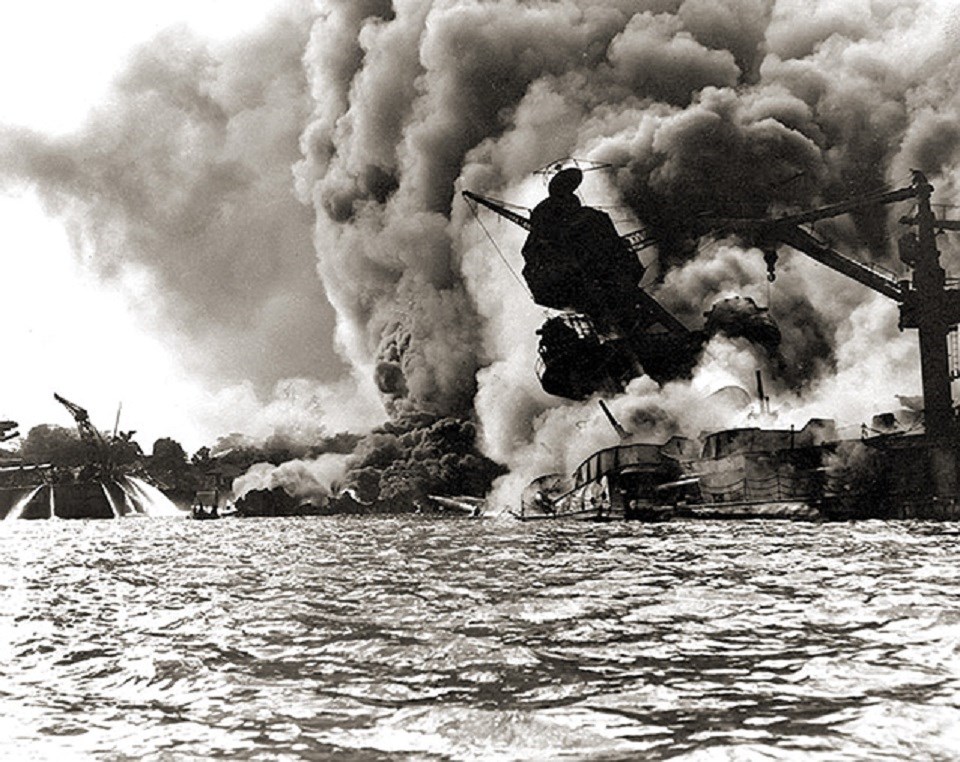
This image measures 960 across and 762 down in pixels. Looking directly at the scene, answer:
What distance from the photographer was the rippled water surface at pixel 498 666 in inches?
212

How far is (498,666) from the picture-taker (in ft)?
25.2

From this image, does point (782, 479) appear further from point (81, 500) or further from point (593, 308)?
point (81, 500)

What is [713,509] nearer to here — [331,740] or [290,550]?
[290,550]

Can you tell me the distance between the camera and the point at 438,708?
627 cm

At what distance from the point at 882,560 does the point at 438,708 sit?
1438cm

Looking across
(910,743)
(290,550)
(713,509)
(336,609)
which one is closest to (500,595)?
(336,609)

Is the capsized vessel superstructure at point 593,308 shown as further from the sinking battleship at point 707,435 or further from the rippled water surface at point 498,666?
the rippled water surface at point 498,666

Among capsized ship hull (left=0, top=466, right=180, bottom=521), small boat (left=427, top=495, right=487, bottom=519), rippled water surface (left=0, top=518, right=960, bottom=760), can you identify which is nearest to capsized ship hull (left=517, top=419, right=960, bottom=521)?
rippled water surface (left=0, top=518, right=960, bottom=760)

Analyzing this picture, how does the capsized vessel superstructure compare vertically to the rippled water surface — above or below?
above

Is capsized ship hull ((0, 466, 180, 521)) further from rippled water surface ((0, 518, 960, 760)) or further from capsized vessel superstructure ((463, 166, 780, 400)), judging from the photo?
rippled water surface ((0, 518, 960, 760))

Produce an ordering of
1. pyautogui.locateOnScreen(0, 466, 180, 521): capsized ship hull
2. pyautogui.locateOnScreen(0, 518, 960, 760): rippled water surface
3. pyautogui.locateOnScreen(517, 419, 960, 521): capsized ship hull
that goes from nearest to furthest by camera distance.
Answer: pyautogui.locateOnScreen(0, 518, 960, 760): rippled water surface → pyautogui.locateOnScreen(517, 419, 960, 521): capsized ship hull → pyautogui.locateOnScreen(0, 466, 180, 521): capsized ship hull

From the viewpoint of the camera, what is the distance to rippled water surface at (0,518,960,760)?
5.38m

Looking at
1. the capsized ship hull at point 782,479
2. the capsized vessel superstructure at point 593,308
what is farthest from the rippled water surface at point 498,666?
the capsized vessel superstructure at point 593,308

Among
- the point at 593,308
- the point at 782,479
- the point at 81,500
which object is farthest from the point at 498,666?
the point at 81,500
